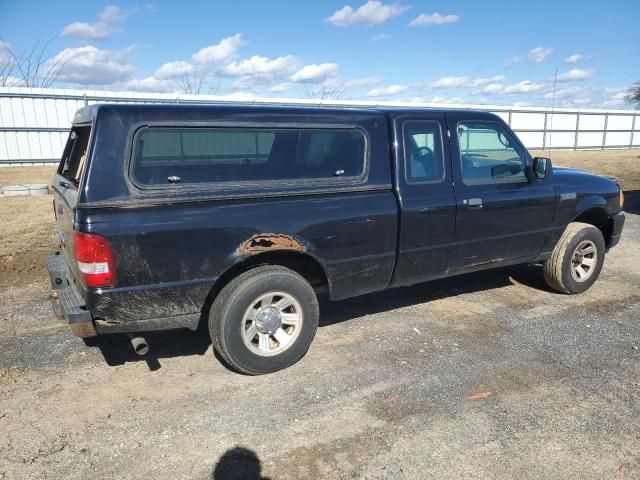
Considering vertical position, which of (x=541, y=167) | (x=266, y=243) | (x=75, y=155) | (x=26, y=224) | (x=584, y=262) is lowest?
(x=584, y=262)

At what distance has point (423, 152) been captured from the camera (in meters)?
4.25

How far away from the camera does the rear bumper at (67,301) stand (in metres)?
3.17

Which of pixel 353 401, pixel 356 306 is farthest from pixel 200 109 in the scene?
pixel 356 306

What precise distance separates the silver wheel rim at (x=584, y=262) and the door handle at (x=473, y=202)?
1.65 meters

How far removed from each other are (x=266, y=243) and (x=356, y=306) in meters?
1.90

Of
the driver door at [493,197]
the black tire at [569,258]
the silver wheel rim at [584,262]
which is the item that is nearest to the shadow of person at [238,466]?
the driver door at [493,197]

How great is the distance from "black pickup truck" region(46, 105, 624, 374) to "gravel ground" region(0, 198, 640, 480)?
50 centimetres

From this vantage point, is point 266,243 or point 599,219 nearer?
point 266,243

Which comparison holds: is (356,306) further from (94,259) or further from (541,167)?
(94,259)

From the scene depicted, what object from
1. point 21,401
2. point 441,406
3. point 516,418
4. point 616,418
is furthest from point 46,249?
point 616,418

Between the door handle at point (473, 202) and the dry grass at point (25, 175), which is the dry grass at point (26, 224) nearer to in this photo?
the dry grass at point (25, 175)

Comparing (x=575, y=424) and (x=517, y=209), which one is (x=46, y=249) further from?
(x=575, y=424)

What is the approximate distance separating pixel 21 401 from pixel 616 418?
382 centimetres

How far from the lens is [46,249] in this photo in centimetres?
675
